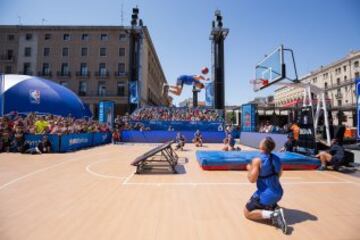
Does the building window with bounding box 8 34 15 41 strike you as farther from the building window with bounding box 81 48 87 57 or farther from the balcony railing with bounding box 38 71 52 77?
the building window with bounding box 81 48 87 57

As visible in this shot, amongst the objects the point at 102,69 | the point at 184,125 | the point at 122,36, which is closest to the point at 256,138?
the point at 184,125

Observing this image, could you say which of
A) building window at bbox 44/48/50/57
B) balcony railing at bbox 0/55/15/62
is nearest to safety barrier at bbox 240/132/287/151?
building window at bbox 44/48/50/57

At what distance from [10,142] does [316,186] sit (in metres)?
15.4

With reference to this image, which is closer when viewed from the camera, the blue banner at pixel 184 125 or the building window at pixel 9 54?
the blue banner at pixel 184 125

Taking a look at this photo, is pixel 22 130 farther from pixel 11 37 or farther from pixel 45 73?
pixel 11 37

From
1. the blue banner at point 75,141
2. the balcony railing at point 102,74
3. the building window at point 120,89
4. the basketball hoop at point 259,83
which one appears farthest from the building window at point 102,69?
the basketball hoop at point 259,83

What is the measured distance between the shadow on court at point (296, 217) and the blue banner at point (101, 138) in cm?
1685

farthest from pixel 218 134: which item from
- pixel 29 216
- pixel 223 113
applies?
pixel 29 216

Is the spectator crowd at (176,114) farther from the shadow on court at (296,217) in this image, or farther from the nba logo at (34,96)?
the shadow on court at (296,217)

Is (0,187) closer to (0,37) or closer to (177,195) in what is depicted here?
(177,195)

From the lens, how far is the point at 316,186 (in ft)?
22.0

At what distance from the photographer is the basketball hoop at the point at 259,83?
14675mm

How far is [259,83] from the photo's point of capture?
1563cm

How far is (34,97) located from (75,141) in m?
13.7
